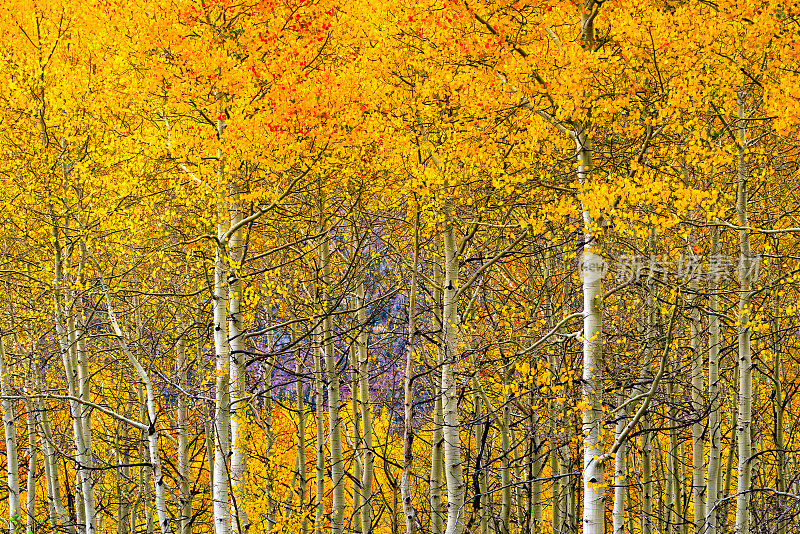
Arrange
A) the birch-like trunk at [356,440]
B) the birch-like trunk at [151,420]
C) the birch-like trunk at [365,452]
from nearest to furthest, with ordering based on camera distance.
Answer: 1. the birch-like trunk at [151,420]
2. the birch-like trunk at [365,452]
3. the birch-like trunk at [356,440]

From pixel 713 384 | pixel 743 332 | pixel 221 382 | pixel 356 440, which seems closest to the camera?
pixel 221 382

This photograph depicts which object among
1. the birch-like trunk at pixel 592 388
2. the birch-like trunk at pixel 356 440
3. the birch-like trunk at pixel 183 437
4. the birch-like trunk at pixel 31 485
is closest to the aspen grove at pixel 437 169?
the birch-like trunk at pixel 592 388

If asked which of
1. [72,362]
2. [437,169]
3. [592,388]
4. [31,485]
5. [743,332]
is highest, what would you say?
[437,169]

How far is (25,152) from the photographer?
33.4ft

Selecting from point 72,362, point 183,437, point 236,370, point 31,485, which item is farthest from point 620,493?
point 31,485

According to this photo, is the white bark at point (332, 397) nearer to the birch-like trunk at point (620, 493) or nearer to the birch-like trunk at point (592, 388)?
the birch-like trunk at point (620, 493)

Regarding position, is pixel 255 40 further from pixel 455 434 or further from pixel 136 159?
pixel 455 434

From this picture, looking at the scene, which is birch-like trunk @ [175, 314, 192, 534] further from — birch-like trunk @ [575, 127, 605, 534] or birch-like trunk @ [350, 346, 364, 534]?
birch-like trunk @ [575, 127, 605, 534]

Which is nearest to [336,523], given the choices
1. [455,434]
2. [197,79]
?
[455,434]

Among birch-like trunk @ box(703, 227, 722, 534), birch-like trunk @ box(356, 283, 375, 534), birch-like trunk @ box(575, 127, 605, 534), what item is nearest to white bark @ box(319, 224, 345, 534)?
birch-like trunk @ box(356, 283, 375, 534)

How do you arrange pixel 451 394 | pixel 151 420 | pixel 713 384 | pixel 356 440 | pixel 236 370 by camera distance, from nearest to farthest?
pixel 236 370, pixel 151 420, pixel 451 394, pixel 713 384, pixel 356 440

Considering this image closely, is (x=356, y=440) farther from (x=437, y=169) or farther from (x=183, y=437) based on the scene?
(x=437, y=169)

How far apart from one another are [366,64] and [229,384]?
3.95m

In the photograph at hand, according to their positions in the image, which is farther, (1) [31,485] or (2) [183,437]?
(1) [31,485]
